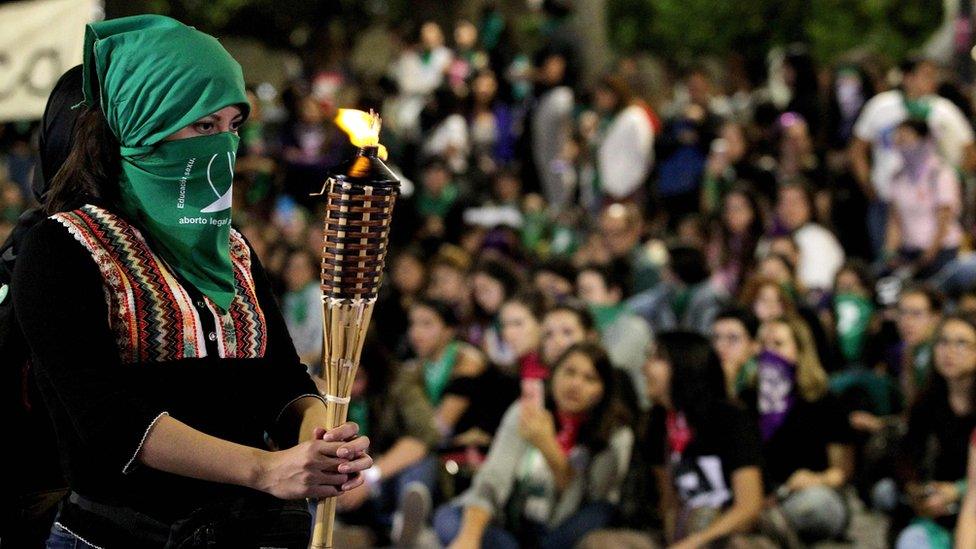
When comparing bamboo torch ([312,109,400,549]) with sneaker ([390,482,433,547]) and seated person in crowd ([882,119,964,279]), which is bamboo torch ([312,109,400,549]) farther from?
seated person in crowd ([882,119,964,279])

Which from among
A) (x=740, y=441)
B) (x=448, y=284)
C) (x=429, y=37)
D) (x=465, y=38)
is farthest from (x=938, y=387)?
(x=429, y=37)

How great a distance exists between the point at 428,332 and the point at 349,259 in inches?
221

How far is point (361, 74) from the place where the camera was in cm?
1521

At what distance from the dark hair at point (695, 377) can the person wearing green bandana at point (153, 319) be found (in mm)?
3776

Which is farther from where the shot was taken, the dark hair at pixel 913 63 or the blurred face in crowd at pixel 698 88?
the blurred face in crowd at pixel 698 88

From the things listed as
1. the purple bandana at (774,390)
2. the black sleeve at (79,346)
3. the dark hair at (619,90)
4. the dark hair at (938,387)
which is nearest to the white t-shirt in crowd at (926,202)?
the dark hair at (619,90)

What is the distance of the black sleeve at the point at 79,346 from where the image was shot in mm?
2318

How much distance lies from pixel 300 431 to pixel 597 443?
405cm

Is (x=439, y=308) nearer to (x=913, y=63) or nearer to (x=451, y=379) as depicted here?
(x=451, y=379)

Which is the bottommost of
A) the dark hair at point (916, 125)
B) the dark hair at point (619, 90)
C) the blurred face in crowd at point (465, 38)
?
the dark hair at point (916, 125)

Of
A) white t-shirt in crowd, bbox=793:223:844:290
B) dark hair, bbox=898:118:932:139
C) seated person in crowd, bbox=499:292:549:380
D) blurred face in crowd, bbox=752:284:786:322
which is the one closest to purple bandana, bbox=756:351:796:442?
blurred face in crowd, bbox=752:284:786:322

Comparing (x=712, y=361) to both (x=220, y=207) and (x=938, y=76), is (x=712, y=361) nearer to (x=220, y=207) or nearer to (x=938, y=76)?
(x=220, y=207)

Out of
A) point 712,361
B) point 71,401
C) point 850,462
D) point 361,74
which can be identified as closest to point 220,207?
point 71,401

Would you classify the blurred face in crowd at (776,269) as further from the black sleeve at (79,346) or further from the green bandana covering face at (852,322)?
the black sleeve at (79,346)
